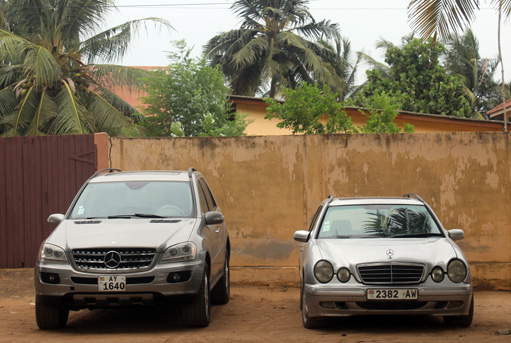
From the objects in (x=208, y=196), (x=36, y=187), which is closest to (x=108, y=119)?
(x=36, y=187)

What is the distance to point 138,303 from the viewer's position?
7195 millimetres

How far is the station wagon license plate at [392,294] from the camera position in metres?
7.10

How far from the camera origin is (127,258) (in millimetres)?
7250

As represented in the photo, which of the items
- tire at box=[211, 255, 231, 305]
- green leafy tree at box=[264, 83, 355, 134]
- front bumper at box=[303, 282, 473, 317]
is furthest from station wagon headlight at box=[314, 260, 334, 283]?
green leafy tree at box=[264, 83, 355, 134]

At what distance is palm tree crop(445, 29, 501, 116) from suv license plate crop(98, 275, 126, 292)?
119ft

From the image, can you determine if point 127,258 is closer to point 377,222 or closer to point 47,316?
point 47,316

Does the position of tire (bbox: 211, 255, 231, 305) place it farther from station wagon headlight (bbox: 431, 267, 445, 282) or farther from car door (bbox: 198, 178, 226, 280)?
station wagon headlight (bbox: 431, 267, 445, 282)

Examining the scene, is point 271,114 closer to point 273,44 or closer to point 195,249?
point 195,249

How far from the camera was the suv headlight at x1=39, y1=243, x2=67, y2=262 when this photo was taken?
7.36 metres

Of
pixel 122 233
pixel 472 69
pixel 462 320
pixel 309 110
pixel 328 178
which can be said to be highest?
pixel 472 69

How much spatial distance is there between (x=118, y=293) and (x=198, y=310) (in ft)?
3.07

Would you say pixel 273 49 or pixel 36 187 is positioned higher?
pixel 273 49

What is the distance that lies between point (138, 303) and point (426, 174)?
604 cm

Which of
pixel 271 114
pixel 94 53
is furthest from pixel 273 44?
pixel 271 114
